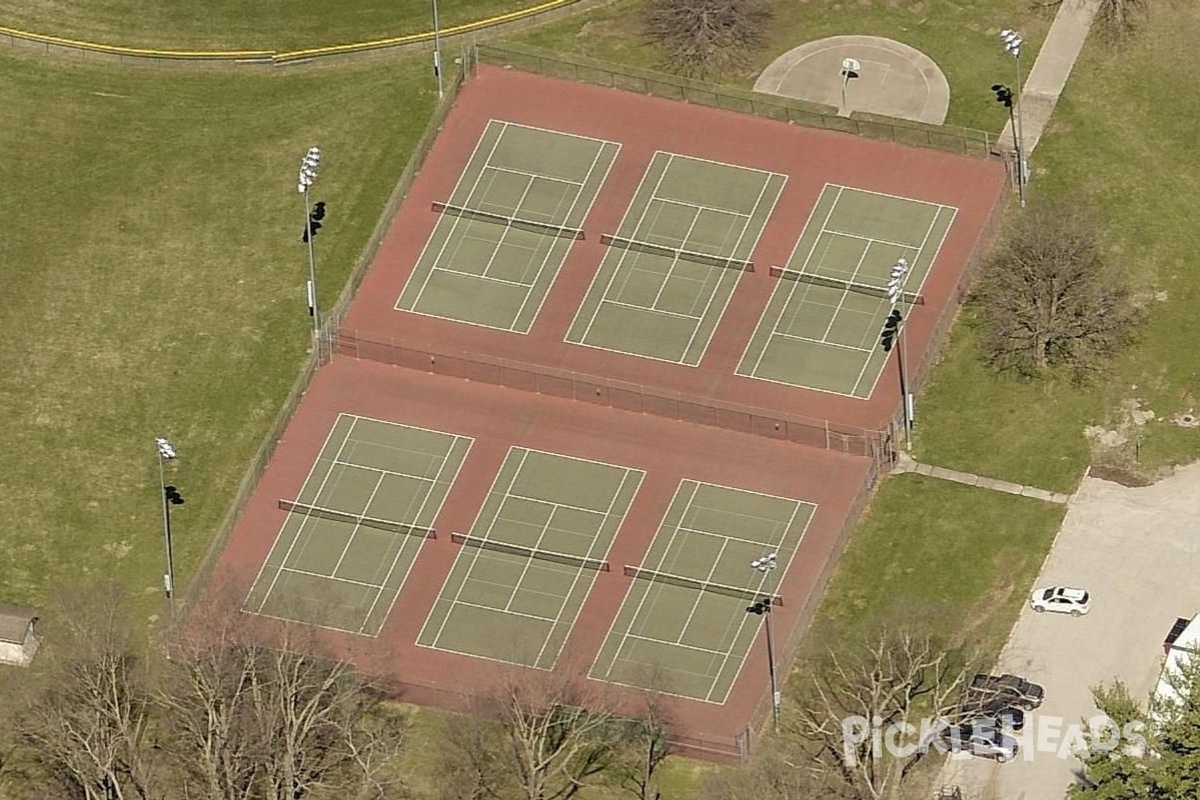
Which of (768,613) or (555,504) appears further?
(555,504)

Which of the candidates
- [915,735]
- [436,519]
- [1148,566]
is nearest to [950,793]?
[915,735]

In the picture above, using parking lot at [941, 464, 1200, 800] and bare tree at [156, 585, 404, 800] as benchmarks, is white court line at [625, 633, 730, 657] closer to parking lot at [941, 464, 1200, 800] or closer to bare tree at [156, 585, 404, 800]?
bare tree at [156, 585, 404, 800]

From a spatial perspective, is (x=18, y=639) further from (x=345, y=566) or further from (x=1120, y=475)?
(x=1120, y=475)

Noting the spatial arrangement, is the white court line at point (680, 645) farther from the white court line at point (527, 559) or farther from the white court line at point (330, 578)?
the white court line at point (330, 578)

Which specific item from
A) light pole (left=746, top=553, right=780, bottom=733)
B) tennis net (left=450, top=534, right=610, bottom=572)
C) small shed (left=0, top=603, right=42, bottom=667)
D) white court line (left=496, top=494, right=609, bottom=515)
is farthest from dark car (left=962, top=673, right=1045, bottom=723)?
small shed (left=0, top=603, right=42, bottom=667)

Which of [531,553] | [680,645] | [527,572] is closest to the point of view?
[680,645]

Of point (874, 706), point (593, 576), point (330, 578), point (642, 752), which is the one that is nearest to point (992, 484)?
point (874, 706)
